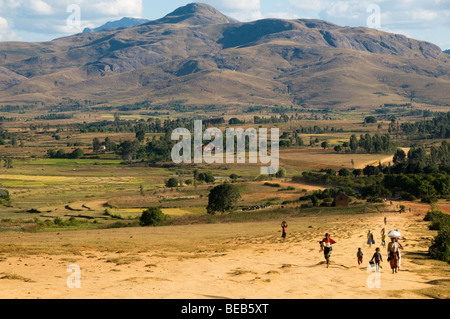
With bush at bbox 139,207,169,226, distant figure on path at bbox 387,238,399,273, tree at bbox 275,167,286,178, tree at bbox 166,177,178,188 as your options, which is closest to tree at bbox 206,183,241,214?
bush at bbox 139,207,169,226

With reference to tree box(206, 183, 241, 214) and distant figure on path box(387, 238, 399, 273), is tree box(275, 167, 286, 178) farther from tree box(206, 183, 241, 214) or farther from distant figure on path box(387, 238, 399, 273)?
distant figure on path box(387, 238, 399, 273)

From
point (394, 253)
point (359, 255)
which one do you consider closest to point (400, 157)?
point (359, 255)

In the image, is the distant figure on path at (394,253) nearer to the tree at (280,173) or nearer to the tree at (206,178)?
the tree at (206,178)

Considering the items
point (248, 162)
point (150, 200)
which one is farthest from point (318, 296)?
point (248, 162)

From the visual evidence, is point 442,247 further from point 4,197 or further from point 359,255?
point 4,197

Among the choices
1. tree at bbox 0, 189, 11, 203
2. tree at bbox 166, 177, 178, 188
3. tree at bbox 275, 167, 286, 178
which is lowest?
tree at bbox 0, 189, 11, 203

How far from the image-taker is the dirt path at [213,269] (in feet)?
88.8

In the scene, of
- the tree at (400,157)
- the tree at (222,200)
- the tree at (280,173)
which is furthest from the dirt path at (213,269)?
the tree at (400,157)

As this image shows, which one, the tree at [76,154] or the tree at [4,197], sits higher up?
the tree at [76,154]

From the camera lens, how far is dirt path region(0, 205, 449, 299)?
88.8ft

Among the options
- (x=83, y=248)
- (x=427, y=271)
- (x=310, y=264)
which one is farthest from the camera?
(x=83, y=248)

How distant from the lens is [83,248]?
140ft
